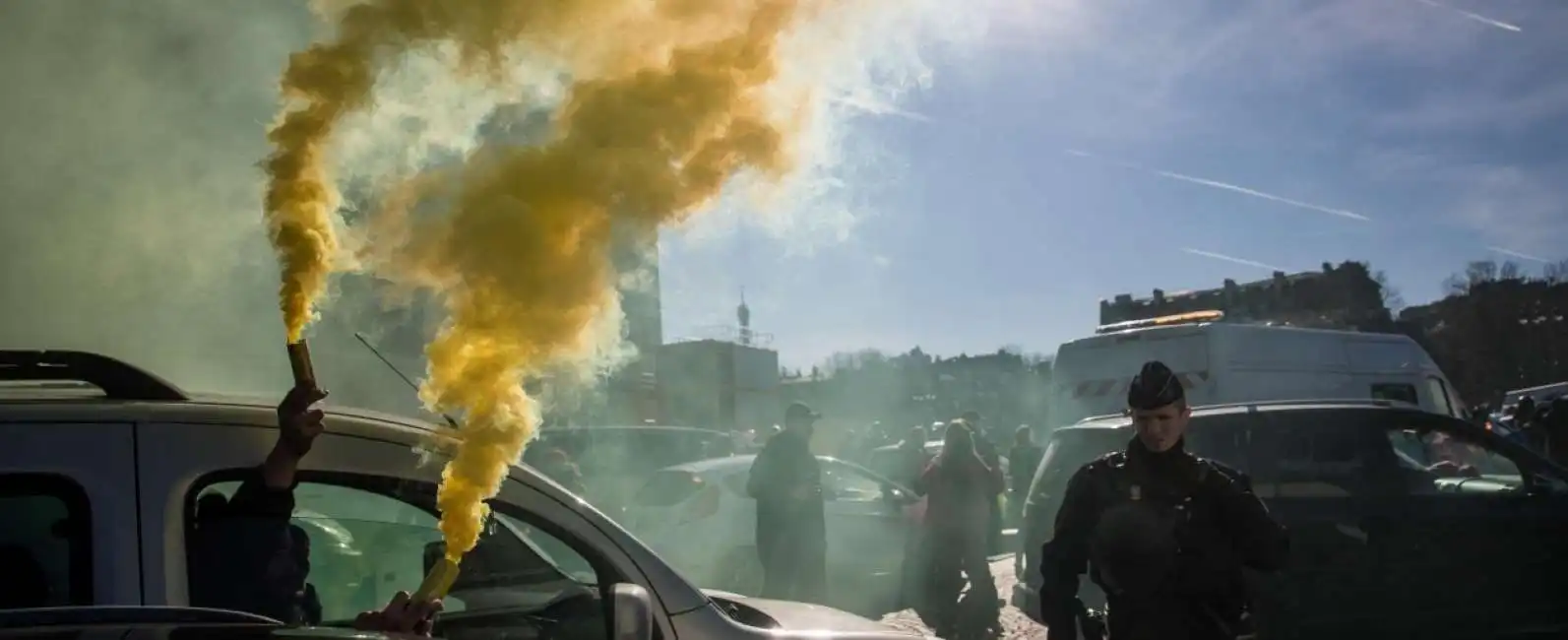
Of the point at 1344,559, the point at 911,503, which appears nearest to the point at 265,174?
the point at 1344,559

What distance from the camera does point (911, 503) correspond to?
419 inches

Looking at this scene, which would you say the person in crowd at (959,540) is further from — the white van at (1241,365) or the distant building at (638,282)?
the distant building at (638,282)

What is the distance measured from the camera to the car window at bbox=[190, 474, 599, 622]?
3057 millimetres

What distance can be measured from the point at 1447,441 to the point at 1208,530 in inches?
179

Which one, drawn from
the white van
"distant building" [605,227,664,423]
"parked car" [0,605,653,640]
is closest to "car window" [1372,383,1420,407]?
the white van

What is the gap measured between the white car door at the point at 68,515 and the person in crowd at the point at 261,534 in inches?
6.4

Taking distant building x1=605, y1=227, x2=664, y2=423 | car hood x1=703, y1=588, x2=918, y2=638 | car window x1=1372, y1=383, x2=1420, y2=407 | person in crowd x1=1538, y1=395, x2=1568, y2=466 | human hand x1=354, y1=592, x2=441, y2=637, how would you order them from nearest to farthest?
human hand x1=354, y1=592, x2=441, y2=637 < distant building x1=605, y1=227, x2=664, y2=423 < car hood x1=703, y1=588, x2=918, y2=638 < person in crowd x1=1538, y1=395, x2=1568, y2=466 < car window x1=1372, y1=383, x2=1420, y2=407

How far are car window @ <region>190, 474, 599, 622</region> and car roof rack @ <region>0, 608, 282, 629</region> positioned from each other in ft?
3.20

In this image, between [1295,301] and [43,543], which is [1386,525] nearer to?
[43,543]

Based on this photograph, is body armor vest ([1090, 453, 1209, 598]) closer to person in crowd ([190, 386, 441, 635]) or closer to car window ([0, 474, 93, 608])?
person in crowd ([190, 386, 441, 635])

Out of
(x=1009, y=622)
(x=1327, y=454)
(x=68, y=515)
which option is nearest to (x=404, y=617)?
(x=68, y=515)

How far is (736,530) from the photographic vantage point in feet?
31.6

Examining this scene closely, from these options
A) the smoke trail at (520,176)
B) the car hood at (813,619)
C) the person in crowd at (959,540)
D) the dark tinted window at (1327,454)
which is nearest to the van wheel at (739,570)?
the person in crowd at (959,540)

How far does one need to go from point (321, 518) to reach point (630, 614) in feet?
4.43
